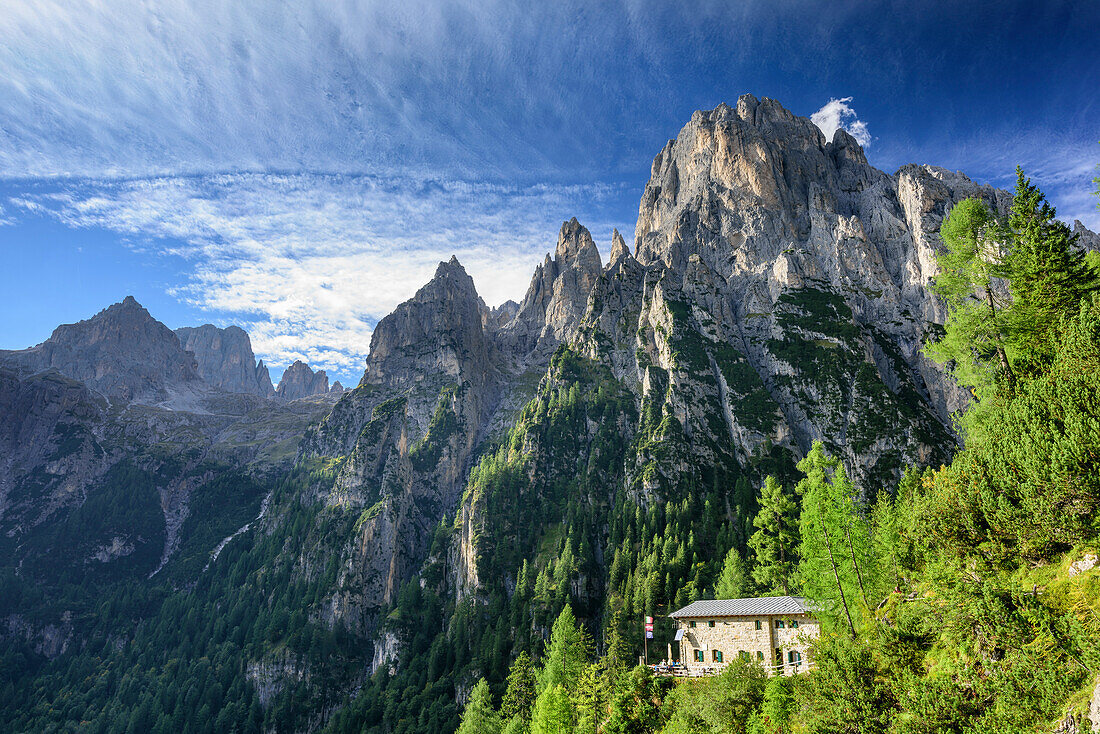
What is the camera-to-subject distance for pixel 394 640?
15612 centimetres

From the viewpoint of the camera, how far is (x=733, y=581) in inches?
3597

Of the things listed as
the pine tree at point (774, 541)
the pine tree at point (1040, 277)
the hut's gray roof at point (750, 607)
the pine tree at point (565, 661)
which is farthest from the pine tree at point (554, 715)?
the pine tree at point (1040, 277)

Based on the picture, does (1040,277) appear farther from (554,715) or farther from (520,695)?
(520,695)

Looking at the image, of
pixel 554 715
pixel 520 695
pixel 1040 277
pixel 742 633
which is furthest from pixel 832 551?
pixel 520 695

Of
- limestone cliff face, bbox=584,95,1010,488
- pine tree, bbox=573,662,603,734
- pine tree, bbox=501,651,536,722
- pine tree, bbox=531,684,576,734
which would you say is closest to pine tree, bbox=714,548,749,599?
pine tree, bbox=573,662,603,734

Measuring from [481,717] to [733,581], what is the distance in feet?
155

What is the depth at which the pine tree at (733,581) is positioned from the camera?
86438 mm

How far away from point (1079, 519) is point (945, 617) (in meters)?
7.77

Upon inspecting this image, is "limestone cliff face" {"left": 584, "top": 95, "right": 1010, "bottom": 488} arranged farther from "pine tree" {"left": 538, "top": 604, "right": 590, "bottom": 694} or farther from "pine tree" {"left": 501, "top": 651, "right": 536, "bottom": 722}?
"pine tree" {"left": 501, "top": 651, "right": 536, "bottom": 722}

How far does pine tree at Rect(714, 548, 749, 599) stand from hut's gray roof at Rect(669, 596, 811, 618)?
22.9 metres

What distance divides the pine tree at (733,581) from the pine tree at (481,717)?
4207 centimetres

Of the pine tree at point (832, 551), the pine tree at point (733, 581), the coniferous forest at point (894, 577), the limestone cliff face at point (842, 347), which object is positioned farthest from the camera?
the limestone cliff face at point (842, 347)

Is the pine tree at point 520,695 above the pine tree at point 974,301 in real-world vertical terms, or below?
below

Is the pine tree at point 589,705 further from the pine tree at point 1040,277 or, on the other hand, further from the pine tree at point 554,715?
the pine tree at point 1040,277
